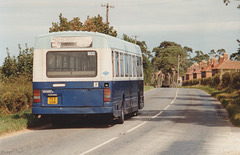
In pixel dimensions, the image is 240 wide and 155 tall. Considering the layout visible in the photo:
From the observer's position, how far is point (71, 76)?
49.3 feet

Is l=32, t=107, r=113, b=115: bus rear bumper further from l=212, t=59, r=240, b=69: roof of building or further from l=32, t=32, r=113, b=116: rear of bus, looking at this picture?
l=212, t=59, r=240, b=69: roof of building

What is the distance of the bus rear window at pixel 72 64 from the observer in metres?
15.0

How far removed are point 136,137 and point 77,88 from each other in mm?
3137

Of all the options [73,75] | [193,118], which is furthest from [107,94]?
[193,118]

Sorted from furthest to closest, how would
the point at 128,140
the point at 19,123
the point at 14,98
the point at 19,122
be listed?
the point at 14,98 → the point at 19,122 → the point at 19,123 → the point at 128,140

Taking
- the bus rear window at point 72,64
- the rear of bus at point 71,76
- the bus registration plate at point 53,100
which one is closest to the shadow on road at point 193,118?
the rear of bus at point 71,76

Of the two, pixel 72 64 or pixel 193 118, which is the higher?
pixel 72 64

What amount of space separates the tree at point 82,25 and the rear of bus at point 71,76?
19411mm

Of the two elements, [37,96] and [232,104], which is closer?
[37,96]

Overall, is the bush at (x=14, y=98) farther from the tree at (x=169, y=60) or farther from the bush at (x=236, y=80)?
the tree at (x=169, y=60)

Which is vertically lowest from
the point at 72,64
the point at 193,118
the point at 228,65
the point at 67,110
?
the point at 193,118

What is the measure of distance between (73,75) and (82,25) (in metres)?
24.1

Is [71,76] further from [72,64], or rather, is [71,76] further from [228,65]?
[228,65]

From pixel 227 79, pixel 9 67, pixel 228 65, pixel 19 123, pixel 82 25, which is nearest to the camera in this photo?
pixel 19 123
